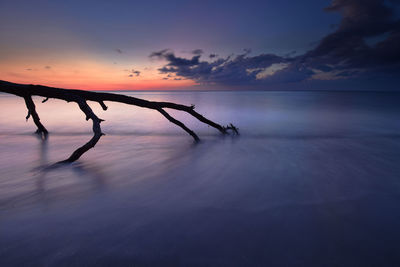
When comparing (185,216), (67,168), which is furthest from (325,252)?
(67,168)

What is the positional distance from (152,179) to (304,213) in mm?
2332

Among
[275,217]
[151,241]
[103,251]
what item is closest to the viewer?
[103,251]

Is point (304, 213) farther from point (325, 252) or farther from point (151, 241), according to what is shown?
point (151, 241)

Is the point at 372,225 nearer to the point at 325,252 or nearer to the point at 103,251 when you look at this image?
the point at 325,252

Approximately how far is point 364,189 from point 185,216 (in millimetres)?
2778

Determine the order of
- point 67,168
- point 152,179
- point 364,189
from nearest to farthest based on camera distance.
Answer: point 364,189 → point 152,179 → point 67,168

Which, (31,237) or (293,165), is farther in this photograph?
(293,165)

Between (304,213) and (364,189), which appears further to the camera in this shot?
(364,189)

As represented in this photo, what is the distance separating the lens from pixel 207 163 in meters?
4.06

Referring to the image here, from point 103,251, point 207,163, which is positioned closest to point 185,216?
point 103,251

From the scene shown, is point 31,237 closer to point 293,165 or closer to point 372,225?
point 372,225

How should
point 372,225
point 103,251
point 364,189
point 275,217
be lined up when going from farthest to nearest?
point 364,189 < point 275,217 < point 372,225 < point 103,251

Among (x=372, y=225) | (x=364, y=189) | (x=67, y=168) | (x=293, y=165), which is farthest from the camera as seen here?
(x=293, y=165)

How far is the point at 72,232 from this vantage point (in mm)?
1879
